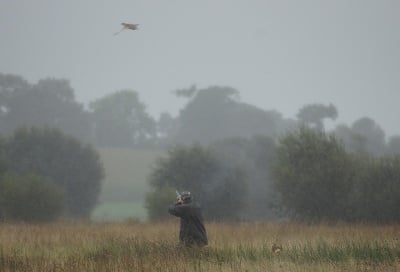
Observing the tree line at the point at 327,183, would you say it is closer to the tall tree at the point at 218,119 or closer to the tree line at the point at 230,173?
the tree line at the point at 230,173

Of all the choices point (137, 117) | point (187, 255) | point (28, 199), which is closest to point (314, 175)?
point (187, 255)

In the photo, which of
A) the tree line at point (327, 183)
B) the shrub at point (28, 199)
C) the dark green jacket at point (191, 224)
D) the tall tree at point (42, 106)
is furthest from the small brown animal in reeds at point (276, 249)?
the tall tree at point (42, 106)

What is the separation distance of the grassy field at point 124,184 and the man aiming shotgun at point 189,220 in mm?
37082

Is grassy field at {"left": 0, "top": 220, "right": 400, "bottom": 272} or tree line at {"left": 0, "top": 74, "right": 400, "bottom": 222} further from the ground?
tree line at {"left": 0, "top": 74, "right": 400, "bottom": 222}

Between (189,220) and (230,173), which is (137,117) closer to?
(230,173)

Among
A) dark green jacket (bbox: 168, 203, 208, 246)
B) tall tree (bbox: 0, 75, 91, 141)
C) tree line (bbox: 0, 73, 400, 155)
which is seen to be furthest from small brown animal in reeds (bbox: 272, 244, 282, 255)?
tall tree (bbox: 0, 75, 91, 141)

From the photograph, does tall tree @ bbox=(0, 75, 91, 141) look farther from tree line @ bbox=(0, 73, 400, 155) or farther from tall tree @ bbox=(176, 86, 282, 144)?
tall tree @ bbox=(176, 86, 282, 144)

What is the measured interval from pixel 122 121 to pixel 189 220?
10286 cm

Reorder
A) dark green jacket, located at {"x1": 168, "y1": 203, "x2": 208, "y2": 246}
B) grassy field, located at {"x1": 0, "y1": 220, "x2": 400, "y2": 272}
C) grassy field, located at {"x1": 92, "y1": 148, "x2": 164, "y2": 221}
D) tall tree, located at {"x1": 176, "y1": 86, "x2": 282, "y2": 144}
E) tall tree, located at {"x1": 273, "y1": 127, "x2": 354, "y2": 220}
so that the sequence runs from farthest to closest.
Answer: tall tree, located at {"x1": 176, "y1": 86, "x2": 282, "y2": 144} → grassy field, located at {"x1": 92, "y1": 148, "x2": 164, "y2": 221} → tall tree, located at {"x1": 273, "y1": 127, "x2": 354, "y2": 220} → dark green jacket, located at {"x1": 168, "y1": 203, "x2": 208, "y2": 246} → grassy field, located at {"x1": 0, "y1": 220, "x2": 400, "y2": 272}

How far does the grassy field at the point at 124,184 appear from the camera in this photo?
53.6 meters

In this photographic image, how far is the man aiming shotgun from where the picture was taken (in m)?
12.0

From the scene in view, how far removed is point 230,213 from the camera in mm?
33719

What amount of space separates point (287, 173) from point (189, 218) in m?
16.2

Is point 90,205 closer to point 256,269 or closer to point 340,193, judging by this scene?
point 340,193
